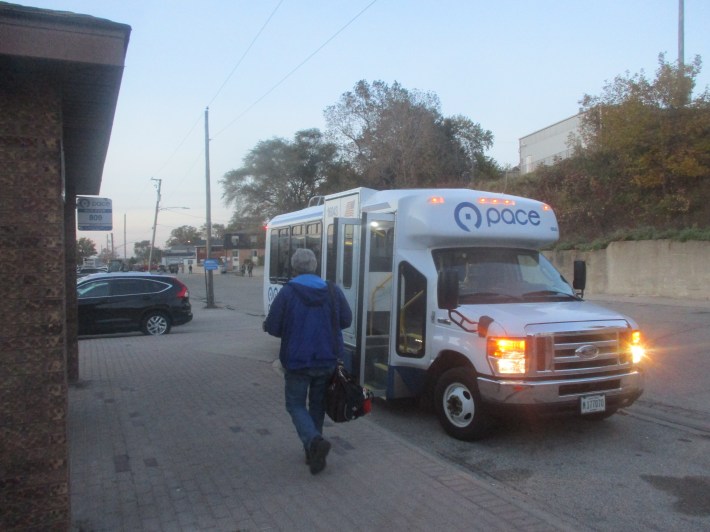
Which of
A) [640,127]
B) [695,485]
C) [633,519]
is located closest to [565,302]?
[695,485]

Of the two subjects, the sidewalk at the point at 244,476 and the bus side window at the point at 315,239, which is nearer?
the sidewalk at the point at 244,476

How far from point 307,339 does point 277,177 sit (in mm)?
54393

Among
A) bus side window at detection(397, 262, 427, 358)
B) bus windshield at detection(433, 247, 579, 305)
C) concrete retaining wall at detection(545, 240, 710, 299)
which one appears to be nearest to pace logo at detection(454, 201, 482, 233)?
bus windshield at detection(433, 247, 579, 305)

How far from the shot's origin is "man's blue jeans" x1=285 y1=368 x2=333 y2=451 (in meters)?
5.34

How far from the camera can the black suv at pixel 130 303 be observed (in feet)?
52.9

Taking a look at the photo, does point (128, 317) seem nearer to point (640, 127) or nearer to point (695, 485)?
point (695, 485)

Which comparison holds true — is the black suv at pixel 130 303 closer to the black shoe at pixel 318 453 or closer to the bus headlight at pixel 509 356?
the black shoe at pixel 318 453

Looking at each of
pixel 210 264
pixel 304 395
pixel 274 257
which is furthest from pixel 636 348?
pixel 210 264

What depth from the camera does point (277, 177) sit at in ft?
192

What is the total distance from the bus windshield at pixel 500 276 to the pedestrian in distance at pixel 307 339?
1.98m

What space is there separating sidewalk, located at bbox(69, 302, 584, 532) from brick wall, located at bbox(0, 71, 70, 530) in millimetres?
757

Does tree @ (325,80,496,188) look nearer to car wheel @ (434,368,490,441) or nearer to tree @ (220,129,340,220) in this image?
tree @ (220,129,340,220)

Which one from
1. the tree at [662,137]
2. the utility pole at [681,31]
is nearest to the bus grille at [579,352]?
the tree at [662,137]

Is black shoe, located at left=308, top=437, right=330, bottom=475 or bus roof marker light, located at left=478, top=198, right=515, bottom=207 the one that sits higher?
bus roof marker light, located at left=478, top=198, right=515, bottom=207
